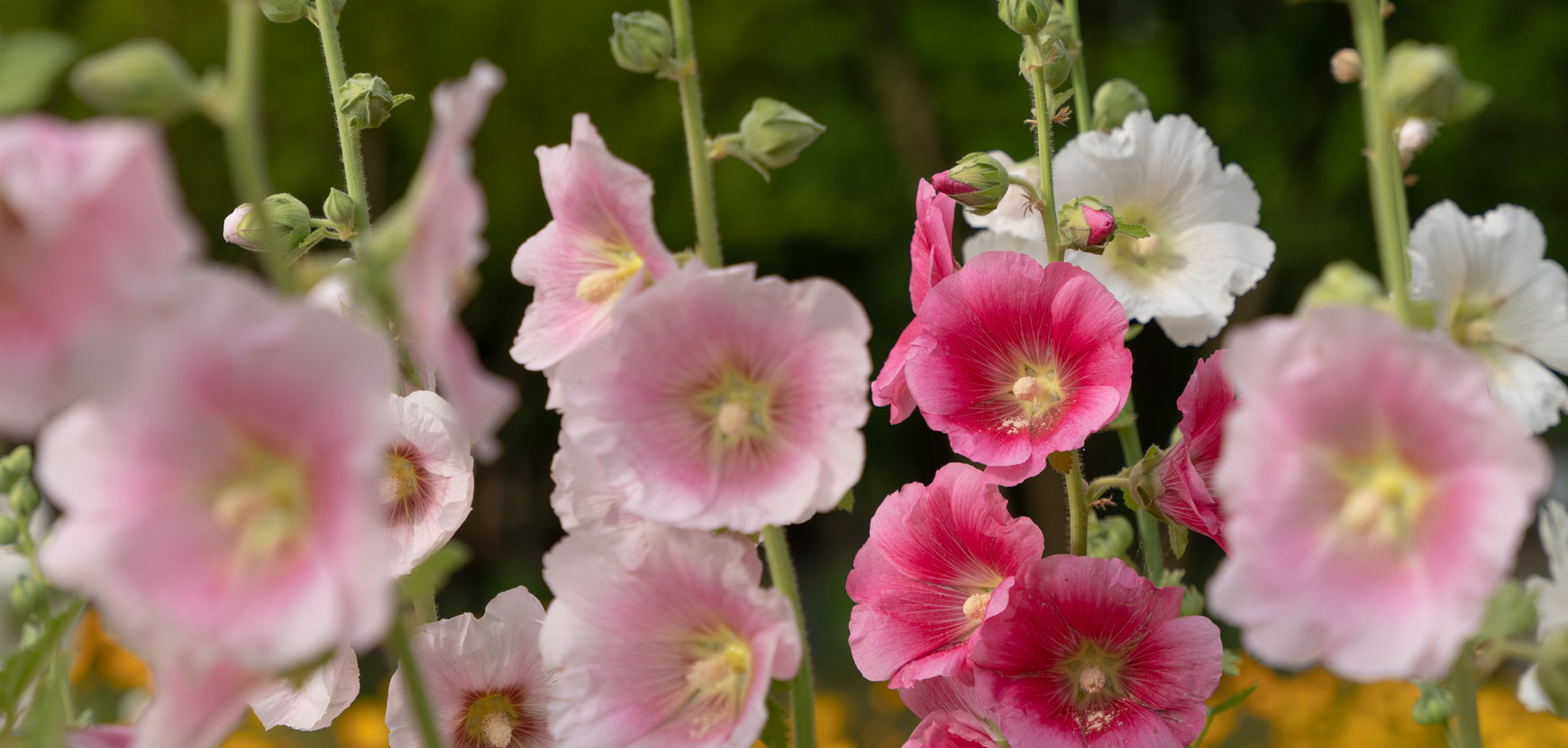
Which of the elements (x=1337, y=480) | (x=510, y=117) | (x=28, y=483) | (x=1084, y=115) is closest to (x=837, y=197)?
(x=510, y=117)

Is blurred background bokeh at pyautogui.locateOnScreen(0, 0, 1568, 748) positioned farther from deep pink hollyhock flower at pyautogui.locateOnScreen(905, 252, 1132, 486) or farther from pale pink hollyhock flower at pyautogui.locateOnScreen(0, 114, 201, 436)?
pale pink hollyhock flower at pyautogui.locateOnScreen(0, 114, 201, 436)

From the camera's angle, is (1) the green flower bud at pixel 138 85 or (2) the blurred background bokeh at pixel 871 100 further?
(2) the blurred background bokeh at pixel 871 100

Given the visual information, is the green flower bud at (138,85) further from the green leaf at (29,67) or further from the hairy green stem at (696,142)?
the hairy green stem at (696,142)

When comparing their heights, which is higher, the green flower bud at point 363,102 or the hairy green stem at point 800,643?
the green flower bud at point 363,102

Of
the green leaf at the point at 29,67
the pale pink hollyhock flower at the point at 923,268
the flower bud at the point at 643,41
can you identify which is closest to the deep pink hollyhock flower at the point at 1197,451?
the pale pink hollyhock flower at the point at 923,268

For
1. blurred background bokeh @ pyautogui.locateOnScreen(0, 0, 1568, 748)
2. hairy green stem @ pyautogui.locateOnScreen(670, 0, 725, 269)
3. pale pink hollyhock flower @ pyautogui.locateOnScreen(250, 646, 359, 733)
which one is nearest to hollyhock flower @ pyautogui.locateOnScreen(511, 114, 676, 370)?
hairy green stem @ pyautogui.locateOnScreen(670, 0, 725, 269)

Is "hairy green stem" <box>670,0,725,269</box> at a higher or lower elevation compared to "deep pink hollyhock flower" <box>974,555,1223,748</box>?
higher

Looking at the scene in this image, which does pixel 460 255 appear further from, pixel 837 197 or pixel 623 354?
pixel 837 197
